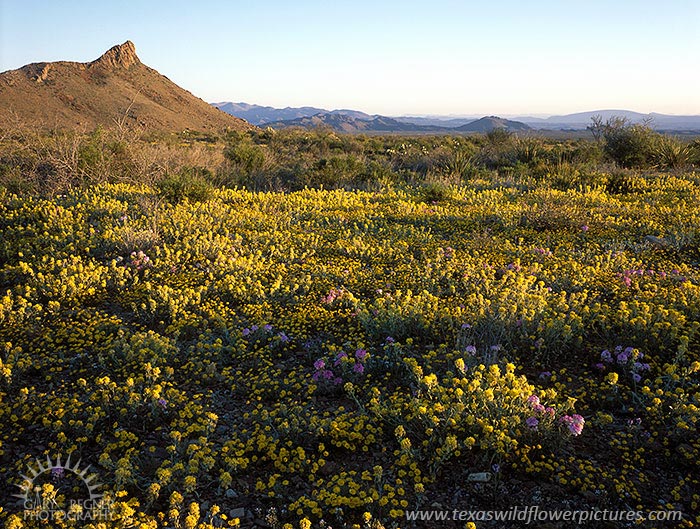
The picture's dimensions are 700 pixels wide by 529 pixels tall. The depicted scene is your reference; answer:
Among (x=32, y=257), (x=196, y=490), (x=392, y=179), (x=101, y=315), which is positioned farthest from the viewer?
(x=392, y=179)

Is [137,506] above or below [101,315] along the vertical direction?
below

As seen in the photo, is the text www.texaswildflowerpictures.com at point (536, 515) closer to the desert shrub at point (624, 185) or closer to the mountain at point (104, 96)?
the desert shrub at point (624, 185)

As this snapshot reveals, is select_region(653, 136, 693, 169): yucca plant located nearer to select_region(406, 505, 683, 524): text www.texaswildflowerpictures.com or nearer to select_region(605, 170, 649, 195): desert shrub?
select_region(605, 170, 649, 195): desert shrub

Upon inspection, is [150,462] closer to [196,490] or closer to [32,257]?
[196,490]

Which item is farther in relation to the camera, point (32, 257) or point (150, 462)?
point (32, 257)

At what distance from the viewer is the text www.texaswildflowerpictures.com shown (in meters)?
2.55

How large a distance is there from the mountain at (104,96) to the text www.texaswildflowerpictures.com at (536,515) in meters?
44.7

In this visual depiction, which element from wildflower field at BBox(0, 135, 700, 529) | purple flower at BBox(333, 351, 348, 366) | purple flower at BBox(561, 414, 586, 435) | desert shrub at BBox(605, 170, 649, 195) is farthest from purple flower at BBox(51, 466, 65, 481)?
desert shrub at BBox(605, 170, 649, 195)

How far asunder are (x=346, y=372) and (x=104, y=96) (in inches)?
2307

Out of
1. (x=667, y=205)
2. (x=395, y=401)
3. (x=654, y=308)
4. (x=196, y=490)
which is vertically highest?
(x=667, y=205)

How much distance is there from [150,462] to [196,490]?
44 cm

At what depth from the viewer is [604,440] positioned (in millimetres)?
3195

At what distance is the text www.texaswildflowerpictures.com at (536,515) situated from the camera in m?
2.55

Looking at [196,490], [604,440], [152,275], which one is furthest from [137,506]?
[152,275]
